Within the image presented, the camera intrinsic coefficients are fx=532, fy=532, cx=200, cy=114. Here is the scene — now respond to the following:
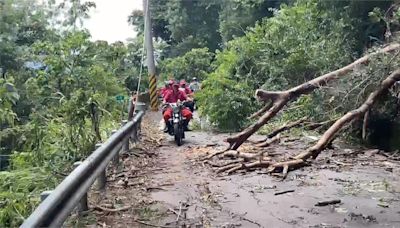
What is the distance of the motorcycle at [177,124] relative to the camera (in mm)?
13484

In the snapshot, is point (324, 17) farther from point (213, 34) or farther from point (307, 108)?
point (213, 34)

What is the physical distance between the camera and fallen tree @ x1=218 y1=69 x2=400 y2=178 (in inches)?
320

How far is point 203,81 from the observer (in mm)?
18328

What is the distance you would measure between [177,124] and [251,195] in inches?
267

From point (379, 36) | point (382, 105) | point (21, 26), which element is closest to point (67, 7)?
point (21, 26)

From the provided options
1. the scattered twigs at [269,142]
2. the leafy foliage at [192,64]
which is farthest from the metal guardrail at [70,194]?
the leafy foliage at [192,64]

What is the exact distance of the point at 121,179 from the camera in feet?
25.6

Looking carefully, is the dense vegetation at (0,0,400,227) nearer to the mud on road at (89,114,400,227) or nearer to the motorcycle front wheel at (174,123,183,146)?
the mud on road at (89,114,400,227)

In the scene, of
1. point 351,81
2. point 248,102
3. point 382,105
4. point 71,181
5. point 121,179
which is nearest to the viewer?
point 71,181

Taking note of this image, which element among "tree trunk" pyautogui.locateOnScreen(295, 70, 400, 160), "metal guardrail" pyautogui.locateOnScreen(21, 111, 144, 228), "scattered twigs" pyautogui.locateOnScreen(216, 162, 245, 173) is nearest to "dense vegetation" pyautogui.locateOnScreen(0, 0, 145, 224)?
"metal guardrail" pyautogui.locateOnScreen(21, 111, 144, 228)

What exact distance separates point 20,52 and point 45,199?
2272cm

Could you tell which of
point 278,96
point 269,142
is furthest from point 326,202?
point 269,142

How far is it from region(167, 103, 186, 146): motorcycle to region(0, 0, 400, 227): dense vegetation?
144 cm

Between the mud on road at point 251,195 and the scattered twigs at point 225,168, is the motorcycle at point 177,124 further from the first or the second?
the scattered twigs at point 225,168
